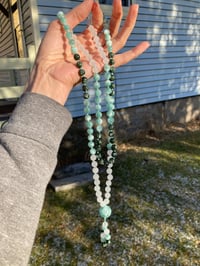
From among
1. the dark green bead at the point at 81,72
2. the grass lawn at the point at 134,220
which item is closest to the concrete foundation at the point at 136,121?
the grass lawn at the point at 134,220

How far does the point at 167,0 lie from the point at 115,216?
19.8 feet

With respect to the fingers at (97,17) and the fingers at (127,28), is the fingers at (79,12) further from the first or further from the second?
the fingers at (127,28)

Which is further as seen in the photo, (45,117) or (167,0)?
(167,0)

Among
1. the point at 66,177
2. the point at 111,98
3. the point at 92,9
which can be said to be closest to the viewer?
the point at 92,9

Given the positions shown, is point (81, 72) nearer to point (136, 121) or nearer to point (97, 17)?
point (97, 17)

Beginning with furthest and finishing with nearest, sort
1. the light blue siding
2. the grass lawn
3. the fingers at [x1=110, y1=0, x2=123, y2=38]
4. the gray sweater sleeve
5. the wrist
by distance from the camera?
the light blue siding → the grass lawn → the fingers at [x1=110, y1=0, x2=123, y2=38] → the wrist → the gray sweater sleeve

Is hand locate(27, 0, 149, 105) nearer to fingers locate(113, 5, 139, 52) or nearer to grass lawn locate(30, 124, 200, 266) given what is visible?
fingers locate(113, 5, 139, 52)

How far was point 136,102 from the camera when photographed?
276 inches

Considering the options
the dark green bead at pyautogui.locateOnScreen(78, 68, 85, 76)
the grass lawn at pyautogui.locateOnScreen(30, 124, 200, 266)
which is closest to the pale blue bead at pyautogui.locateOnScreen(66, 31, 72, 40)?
the dark green bead at pyautogui.locateOnScreen(78, 68, 85, 76)

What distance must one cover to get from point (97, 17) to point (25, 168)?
88 centimetres

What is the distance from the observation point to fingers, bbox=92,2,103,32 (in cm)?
119

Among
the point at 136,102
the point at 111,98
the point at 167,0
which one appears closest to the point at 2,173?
the point at 111,98

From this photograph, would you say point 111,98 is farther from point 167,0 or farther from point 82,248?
point 167,0

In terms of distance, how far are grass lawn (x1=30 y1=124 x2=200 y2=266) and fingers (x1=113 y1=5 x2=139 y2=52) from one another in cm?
263
